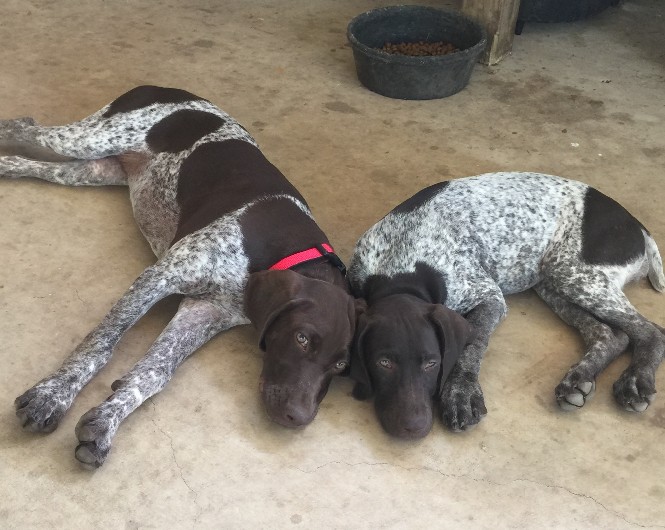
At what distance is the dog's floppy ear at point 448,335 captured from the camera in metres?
3.24

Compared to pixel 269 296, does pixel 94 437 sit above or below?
below

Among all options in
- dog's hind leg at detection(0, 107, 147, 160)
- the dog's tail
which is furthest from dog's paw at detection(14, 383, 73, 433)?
the dog's tail

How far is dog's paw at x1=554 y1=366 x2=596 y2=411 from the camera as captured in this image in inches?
135

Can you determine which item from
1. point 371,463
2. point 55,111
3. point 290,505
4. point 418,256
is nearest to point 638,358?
point 418,256

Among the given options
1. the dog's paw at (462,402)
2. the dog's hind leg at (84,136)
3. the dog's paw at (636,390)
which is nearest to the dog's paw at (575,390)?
the dog's paw at (636,390)

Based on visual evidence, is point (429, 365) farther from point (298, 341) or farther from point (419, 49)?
point (419, 49)

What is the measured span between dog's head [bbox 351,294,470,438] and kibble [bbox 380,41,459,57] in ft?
10.4

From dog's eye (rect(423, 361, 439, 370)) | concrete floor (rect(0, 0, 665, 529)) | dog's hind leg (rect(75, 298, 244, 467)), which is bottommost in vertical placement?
concrete floor (rect(0, 0, 665, 529))

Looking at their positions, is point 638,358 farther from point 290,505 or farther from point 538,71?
point 538,71

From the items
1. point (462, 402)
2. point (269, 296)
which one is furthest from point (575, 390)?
point (269, 296)

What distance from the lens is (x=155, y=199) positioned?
434 cm

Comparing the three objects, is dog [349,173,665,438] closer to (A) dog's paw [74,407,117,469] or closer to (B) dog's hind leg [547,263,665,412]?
(B) dog's hind leg [547,263,665,412]

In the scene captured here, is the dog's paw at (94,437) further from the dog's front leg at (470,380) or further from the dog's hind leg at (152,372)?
the dog's front leg at (470,380)

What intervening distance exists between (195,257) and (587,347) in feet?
5.91
